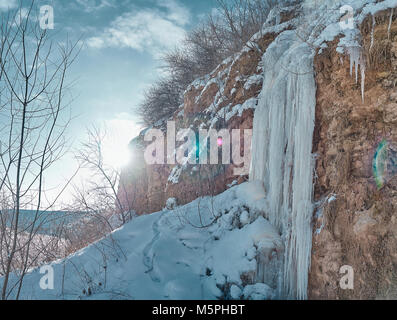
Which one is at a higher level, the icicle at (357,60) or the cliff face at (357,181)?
the icicle at (357,60)

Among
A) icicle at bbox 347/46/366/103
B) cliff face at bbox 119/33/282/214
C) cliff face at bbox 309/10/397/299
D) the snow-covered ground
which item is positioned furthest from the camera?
cliff face at bbox 119/33/282/214

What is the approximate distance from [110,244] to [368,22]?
4.71 m

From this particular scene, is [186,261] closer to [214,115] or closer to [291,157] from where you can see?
[291,157]

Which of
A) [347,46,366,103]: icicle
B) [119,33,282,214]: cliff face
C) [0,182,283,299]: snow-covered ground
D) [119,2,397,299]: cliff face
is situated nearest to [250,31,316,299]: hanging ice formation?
[119,2,397,299]: cliff face

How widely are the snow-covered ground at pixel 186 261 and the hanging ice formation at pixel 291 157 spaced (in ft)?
0.80

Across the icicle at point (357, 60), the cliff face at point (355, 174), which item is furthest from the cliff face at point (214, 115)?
the icicle at point (357, 60)

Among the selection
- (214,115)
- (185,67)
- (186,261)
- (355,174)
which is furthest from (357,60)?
(185,67)

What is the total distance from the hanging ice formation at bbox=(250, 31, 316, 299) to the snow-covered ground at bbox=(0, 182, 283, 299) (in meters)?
0.24

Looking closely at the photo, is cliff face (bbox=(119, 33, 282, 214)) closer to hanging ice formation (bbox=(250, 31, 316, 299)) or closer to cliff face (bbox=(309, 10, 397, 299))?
hanging ice formation (bbox=(250, 31, 316, 299))

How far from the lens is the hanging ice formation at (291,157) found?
3.23 metres

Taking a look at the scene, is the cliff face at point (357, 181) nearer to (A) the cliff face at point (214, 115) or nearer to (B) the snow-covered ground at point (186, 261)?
(B) the snow-covered ground at point (186, 261)

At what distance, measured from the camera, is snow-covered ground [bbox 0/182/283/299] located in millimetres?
3588
